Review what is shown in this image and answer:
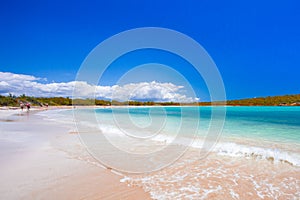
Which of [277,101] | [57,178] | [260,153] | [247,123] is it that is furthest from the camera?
[277,101]

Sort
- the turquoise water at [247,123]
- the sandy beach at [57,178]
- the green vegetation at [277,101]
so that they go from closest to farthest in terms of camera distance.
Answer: the sandy beach at [57,178] → the turquoise water at [247,123] → the green vegetation at [277,101]

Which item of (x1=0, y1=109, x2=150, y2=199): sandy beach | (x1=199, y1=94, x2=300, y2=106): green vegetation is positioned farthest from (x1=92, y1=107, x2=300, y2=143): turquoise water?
(x1=199, y1=94, x2=300, y2=106): green vegetation

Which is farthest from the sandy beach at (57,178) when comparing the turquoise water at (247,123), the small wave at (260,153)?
the turquoise water at (247,123)

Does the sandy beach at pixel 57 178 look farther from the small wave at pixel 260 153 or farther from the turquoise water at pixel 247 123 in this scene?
the turquoise water at pixel 247 123

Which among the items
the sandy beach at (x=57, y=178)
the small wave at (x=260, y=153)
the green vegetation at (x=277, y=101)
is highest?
the green vegetation at (x=277, y=101)

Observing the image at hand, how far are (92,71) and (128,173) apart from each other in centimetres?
630

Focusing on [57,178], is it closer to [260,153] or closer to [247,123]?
[260,153]

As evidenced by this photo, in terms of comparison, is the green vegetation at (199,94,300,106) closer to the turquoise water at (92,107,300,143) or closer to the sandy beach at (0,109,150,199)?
the turquoise water at (92,107,300,143)

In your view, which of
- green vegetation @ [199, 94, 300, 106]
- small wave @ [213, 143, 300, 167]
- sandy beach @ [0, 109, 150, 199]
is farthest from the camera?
green vegetation @ [199, 94, 300, 106]

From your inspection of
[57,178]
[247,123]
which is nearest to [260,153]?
[57,178]

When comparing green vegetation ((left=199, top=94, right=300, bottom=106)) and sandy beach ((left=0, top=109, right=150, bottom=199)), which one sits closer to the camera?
sandy beach ((left=0, top=109, right=150, bottom=199))

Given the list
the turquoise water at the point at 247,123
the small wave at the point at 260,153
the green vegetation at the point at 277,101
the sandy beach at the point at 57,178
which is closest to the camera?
the sandy beach at the point at 57,178

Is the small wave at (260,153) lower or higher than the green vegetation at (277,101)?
lower

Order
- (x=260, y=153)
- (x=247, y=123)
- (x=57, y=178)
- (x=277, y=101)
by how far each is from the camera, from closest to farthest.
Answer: (x=57, y=178) → (x=260, y=153) → (x=247, y=123) → (x=277, y=101)
